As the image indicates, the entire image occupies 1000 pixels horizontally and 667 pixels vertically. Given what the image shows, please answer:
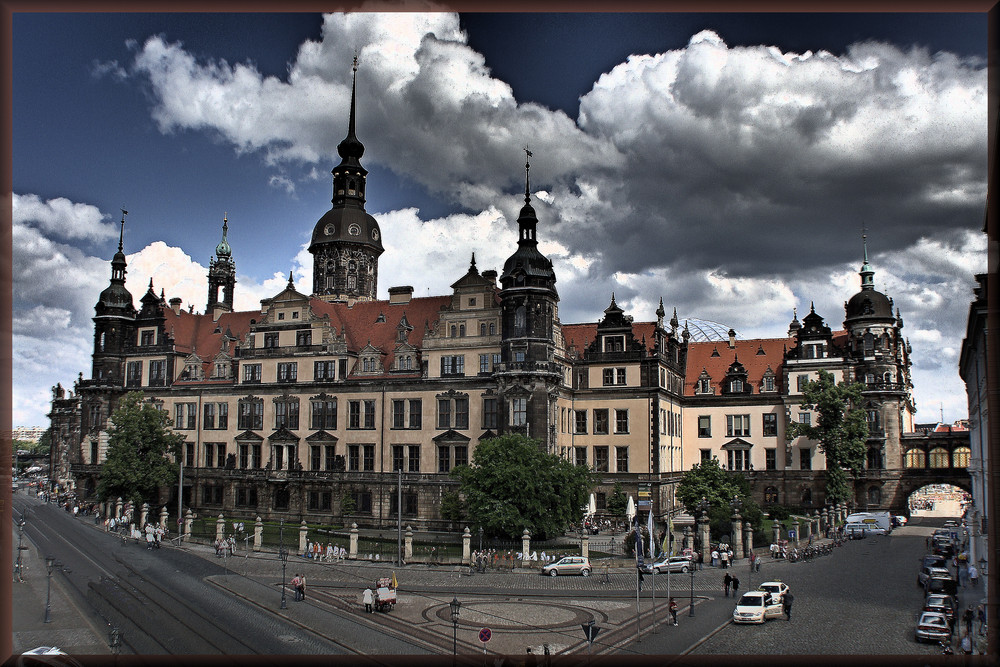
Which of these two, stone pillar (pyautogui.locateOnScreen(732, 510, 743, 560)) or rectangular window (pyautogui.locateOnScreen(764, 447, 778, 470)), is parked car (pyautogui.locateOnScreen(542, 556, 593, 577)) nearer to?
stone pillar (pyautogui.locateOnScreen(732, 510, 743, 560))

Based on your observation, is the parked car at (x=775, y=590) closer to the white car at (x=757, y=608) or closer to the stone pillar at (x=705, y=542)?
the white car at (x=757, y=608)

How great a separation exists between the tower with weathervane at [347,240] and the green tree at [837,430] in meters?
46.9

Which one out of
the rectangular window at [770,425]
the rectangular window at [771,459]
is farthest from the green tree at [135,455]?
the rectangular window at [770,425]

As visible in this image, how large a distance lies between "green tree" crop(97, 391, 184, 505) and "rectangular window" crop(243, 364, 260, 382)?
782cm

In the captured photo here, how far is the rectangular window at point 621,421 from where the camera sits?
238ft

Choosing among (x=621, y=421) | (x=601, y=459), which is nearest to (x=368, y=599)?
(x=601, y=459)

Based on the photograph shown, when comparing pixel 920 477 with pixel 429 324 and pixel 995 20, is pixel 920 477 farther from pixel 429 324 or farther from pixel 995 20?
pixel 995 20

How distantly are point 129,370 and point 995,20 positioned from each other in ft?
266

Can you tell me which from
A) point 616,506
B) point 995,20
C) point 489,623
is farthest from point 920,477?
point 995,20

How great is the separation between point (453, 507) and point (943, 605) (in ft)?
114

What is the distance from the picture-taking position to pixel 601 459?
239 ft

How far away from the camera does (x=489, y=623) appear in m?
34.5

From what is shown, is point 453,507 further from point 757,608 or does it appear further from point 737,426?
point 737,426

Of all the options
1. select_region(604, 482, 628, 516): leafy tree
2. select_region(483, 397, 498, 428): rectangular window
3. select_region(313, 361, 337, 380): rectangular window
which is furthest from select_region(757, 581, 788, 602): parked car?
select_region(313, 361, 337, 380): rectangular window
